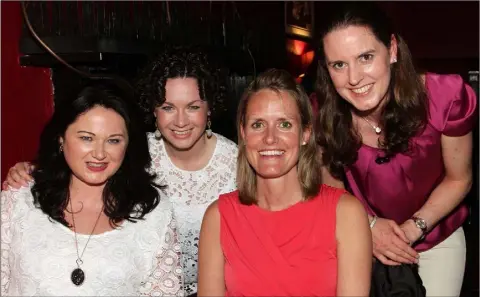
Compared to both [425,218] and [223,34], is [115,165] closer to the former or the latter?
[425,218]

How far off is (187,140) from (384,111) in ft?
2.80

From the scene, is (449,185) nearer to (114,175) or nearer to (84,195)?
(114,175)

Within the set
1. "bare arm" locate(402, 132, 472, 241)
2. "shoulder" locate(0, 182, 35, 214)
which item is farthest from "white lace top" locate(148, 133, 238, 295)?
"bare arm" locate(402, 132, 472, 241)

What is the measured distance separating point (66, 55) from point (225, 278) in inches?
68.9

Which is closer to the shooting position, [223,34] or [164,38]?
[164,38]

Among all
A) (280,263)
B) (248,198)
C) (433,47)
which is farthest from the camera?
(433,47)

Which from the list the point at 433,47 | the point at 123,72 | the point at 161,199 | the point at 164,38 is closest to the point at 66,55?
the point at 123,72

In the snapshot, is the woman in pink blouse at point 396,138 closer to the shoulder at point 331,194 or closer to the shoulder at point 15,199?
the shoulder at point 331,194

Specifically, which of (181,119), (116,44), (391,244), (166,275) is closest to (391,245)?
(391,244)

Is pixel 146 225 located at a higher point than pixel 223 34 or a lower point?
lower

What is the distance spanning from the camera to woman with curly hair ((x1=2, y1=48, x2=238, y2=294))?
8.79 feet

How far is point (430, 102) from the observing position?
2.45 meters

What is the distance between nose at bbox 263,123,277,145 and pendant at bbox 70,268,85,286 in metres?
0.84

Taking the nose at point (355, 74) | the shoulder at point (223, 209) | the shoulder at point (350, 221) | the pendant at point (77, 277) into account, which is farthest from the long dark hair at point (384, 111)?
the pendant at point (77, 277)
